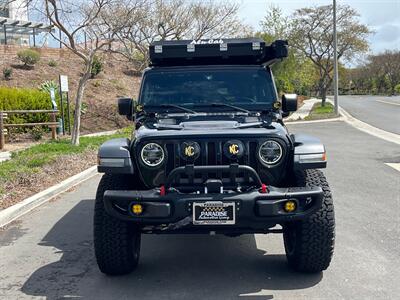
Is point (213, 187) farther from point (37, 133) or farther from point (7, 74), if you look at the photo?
point (7, 74)

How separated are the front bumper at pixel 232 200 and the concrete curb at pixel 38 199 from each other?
122 inches

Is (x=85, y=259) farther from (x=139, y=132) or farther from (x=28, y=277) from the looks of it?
(x=139, y=132)

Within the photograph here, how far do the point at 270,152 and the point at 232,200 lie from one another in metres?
0.60

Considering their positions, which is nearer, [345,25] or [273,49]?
[273,49]

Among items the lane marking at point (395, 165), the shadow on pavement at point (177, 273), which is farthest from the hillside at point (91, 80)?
the shadow on pavement at point (177, 273)

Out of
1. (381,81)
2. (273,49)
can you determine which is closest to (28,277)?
(273,49)

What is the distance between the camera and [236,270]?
4.76 m

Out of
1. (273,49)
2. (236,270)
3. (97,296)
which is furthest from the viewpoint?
(273,49)

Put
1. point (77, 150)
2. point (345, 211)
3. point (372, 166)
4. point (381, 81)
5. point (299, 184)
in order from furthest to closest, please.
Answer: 1. point (381, 81)
2. point (77, 150)
3. point (372, 166)
4. point (345, 211)
5. point (299, 184)

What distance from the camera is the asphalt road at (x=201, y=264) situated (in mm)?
4266

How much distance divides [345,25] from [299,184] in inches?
1426

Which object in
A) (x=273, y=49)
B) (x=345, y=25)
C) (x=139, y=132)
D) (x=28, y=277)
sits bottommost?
(x=28, y=277)

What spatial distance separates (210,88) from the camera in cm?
571

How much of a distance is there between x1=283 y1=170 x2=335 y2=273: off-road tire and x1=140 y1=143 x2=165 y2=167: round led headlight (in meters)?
1.18
